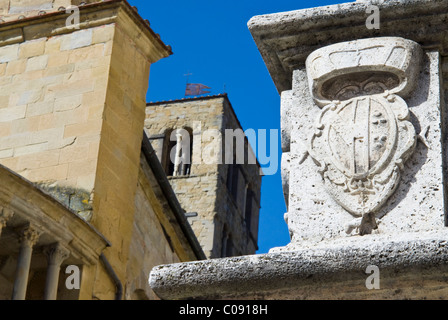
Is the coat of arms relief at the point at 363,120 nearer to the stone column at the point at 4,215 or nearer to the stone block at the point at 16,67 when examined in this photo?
the stone column at the point at 4,215

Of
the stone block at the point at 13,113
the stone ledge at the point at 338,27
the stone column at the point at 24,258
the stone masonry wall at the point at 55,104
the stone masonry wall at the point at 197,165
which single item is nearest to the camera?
the stone ledge at the point at 338,27

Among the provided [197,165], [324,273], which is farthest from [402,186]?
[197,165]

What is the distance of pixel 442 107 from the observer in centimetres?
262

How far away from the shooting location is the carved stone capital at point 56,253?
961 centimetres

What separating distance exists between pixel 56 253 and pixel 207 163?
24136 millimetres

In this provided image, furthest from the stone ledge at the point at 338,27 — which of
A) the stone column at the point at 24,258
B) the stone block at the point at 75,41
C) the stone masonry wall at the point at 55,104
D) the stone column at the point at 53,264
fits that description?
the stone block at the point at 75,41

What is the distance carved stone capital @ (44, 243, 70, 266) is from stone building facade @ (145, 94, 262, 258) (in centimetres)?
2188

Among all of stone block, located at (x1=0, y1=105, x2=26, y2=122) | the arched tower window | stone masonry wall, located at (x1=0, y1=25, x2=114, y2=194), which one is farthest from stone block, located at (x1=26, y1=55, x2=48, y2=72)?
the arched tower window

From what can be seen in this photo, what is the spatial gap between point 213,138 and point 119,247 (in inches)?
939

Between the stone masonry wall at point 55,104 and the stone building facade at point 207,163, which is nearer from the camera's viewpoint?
the stone masonry wall at point 55,104

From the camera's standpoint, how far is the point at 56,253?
962 cm

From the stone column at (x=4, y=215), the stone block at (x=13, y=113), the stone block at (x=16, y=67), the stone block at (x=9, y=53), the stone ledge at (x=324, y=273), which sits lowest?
the stone ledge at (x=324, y=273)

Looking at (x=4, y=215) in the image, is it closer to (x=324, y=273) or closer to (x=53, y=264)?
(x=53, y=264)

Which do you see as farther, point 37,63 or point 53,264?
point 37,63
